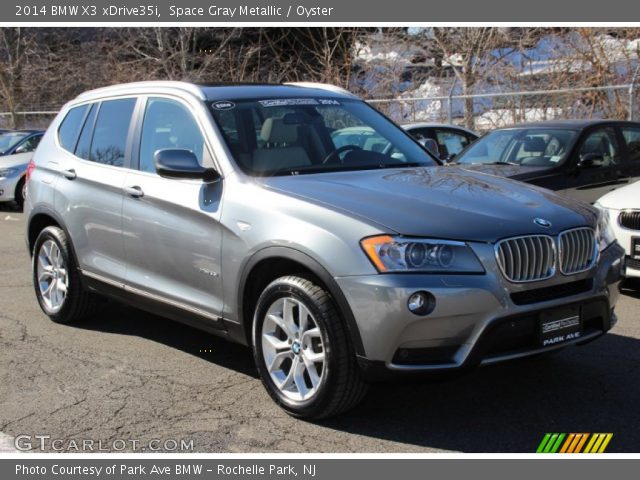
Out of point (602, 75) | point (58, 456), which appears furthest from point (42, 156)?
point (602, 75)

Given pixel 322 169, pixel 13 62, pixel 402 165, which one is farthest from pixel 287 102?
pixel 13 62

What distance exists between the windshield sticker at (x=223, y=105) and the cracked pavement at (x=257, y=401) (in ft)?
5.47

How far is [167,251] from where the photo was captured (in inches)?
206

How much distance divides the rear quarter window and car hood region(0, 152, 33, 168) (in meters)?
8.97

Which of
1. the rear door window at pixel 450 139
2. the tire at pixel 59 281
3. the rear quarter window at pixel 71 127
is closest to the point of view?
the tire at pixel 59 281

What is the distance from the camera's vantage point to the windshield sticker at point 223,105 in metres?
5.31

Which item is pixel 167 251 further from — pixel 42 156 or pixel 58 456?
pixel 42 156

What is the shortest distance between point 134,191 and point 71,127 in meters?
1.57

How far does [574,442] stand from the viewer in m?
4.14

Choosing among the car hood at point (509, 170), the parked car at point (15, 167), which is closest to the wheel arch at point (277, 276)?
the car hood at point (509, 170)

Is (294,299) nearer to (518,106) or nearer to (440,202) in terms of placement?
(440,202)

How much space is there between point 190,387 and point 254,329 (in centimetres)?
73

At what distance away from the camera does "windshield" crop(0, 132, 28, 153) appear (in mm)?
16547

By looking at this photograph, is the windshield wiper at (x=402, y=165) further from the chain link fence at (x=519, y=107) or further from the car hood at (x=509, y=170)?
the chain link fence at (x=519, y=107)
